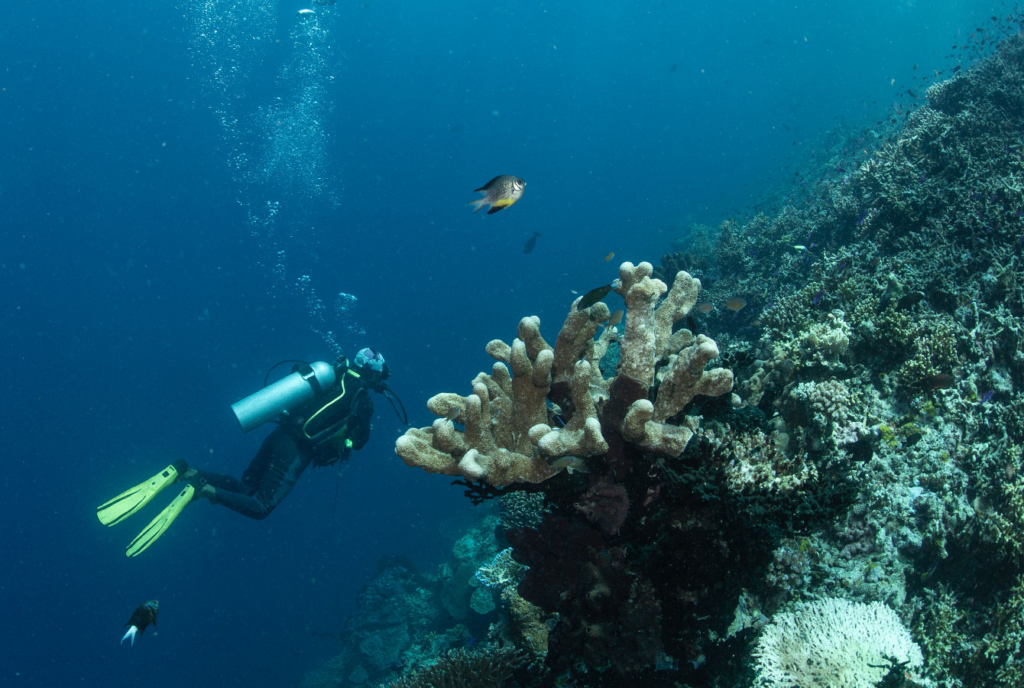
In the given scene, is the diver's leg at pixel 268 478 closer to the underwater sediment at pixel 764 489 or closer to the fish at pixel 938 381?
the underwater sediment at pixel 764 489

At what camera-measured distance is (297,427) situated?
32.2 feet

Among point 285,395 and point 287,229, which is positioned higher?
point 287,229

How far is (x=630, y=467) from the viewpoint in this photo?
8.96 ft

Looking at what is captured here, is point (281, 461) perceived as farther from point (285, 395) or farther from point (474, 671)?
point (474, 671)

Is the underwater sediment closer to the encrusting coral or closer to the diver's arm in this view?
the encrusting coral

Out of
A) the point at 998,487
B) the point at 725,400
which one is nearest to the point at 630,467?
the point at 725,400

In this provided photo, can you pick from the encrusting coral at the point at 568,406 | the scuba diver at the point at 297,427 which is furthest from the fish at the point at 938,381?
the scuba diver at the point at 297,427

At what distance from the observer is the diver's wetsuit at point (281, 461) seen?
9.26 meters

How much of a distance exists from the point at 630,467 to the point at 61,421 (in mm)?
86875

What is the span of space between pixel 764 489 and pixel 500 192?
2902 mm

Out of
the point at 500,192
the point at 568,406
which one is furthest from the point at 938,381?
the point at 500,192

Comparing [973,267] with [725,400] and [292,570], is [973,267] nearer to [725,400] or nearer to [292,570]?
[725,400]

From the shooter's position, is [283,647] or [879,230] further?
[283,647]

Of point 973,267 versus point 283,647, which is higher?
point 283,647
